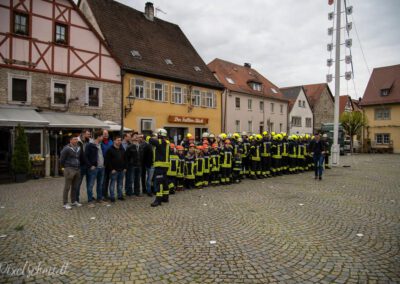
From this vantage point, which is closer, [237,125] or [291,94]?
[237,125]

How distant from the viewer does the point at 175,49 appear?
90.0 feet

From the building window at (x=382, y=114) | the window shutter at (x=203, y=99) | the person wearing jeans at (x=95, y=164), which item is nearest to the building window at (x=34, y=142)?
the person wearing jeans at (x=95, y=164)

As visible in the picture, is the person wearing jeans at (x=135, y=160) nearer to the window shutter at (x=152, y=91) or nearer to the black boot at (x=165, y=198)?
the black boot at (x=165, y=198)

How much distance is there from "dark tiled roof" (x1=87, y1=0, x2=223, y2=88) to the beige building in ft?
17.8

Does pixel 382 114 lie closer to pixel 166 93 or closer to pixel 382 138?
pixel 382 138

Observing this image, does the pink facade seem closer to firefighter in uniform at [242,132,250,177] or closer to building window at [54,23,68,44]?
building window at [54,23,68,44]

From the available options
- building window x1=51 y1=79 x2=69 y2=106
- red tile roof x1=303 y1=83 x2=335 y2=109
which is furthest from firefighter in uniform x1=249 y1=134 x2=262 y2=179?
red tile roof x1=303 y1=83 x2=335 y2=109

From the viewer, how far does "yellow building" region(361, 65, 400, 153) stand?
40.0 metres

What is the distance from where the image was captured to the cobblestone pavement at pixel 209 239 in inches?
158

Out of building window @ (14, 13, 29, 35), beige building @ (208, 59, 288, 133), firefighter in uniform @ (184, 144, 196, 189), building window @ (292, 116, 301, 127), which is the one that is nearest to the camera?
firefighter in uniform @ (184, 144, 196, 189)

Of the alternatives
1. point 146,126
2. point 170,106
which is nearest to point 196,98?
point 170,106

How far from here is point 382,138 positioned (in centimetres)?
4128

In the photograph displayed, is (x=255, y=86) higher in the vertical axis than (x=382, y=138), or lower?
higher

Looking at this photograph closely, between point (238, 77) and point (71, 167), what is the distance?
31623 mm
